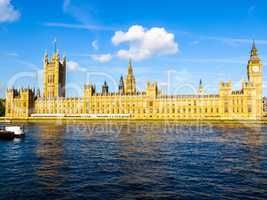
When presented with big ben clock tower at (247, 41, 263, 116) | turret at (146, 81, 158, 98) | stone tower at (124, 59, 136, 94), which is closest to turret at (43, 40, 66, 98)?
stone tower at (124, 59, 136, 94)

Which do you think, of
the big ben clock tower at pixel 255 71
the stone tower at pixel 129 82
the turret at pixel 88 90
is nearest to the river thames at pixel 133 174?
the big ben clock tower at pixel 255 71

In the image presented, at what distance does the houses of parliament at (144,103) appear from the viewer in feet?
479

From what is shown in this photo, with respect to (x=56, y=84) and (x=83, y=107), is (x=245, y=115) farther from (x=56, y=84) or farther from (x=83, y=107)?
(x=56, y=84)

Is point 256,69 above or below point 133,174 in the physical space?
above

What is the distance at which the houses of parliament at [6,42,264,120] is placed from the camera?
14600 cm

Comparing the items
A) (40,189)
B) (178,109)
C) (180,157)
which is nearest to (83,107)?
(178,109)

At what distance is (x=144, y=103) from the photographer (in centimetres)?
16012

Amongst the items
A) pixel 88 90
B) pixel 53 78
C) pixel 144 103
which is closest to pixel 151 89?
pixel 144 103

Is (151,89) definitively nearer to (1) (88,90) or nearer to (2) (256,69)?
(1) (88,90)

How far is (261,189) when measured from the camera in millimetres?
22781

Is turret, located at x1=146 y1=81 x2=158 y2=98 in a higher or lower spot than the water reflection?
higher

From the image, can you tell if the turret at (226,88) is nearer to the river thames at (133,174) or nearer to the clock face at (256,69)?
the clock face at (256,69)

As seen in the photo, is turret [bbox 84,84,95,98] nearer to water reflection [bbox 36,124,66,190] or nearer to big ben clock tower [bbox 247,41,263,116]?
big ben clock tower [bbox 247,41,263,116]

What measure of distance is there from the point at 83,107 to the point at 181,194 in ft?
502
